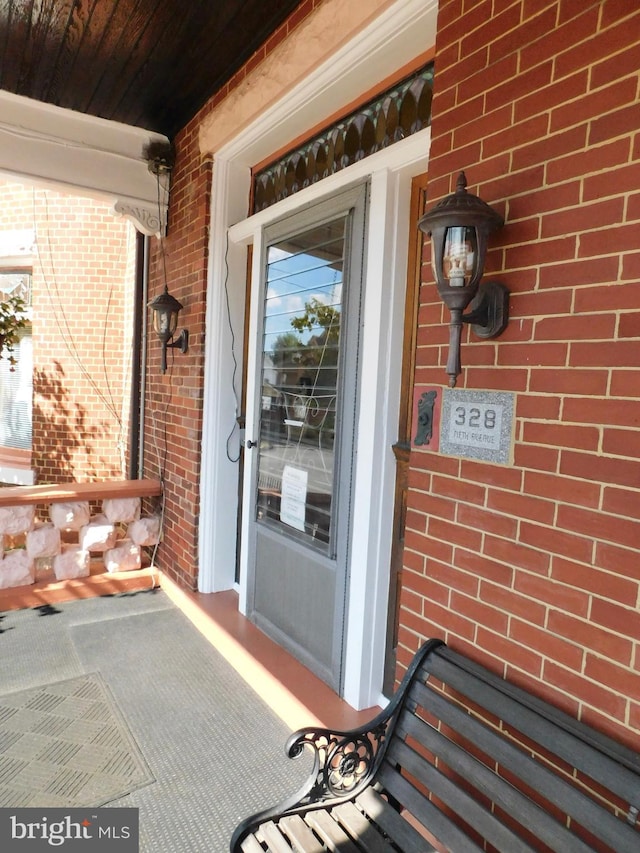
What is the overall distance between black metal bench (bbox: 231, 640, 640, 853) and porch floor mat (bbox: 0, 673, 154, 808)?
0.89 metres

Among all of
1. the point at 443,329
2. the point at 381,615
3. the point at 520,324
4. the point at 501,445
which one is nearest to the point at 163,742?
the point at 381,615

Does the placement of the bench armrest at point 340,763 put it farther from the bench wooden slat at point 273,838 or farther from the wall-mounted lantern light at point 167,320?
the wall-mounted lantern light at point 167,320

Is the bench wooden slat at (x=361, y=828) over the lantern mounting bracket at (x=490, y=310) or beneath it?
beneath

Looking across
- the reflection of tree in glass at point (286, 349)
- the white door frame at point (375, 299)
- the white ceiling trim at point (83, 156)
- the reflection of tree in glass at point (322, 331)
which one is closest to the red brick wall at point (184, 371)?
the white ceiling trim at point (83, 156)

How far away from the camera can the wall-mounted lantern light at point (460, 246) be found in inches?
57.0

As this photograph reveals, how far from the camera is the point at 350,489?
7.98ft

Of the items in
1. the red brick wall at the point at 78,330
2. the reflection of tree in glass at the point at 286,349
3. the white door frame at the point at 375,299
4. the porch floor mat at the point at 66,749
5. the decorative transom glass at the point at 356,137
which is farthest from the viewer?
the red brick wall at the point at 78,330

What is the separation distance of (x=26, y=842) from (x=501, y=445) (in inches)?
79.0

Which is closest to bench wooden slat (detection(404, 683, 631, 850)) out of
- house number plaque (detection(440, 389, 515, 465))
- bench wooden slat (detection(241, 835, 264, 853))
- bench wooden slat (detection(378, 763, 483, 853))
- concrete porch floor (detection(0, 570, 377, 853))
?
bench wooden slat (detection(378, 763, 483, 853))

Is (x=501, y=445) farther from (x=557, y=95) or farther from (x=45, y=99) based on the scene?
(x=45, y=99)

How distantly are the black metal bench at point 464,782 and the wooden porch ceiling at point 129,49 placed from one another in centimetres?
293

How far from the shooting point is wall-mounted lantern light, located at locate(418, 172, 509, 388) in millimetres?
1448

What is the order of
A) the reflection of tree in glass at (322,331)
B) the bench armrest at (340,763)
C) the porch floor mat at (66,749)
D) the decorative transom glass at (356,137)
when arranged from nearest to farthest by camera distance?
the bench armrest at (340,763), the porch floor mat at (66,749), the decorative transom glass at (356,137), the reflection of tree in glass at (322,331)

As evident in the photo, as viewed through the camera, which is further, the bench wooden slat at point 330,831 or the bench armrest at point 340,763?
the bench armrest at point 340,763
